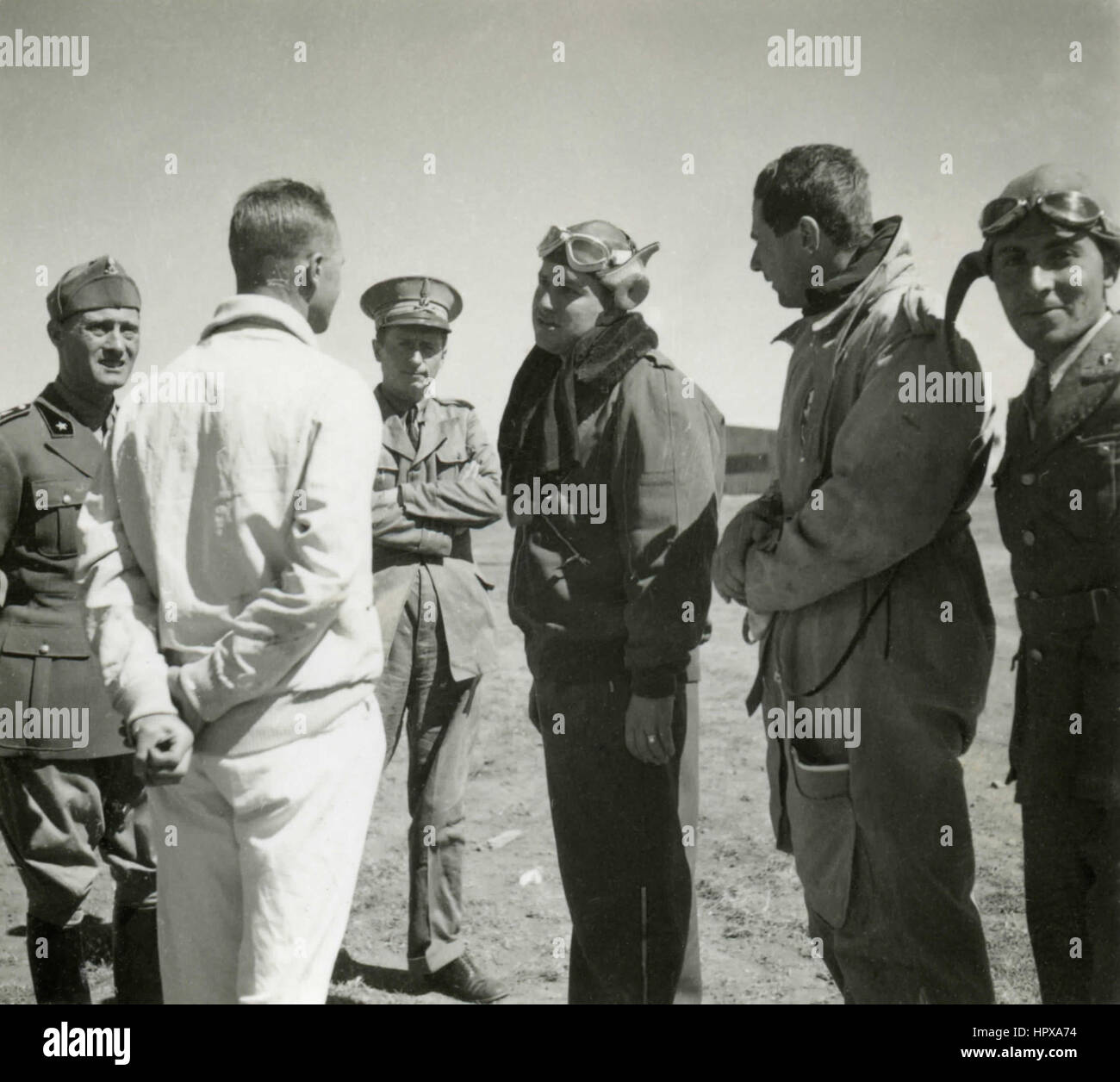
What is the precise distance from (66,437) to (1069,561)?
260 cm

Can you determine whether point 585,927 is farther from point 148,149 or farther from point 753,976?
point 148,149

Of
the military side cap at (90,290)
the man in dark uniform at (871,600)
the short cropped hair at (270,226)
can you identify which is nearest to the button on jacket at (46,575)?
the military side cap at (90,290)

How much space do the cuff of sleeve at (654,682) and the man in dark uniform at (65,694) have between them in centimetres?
142

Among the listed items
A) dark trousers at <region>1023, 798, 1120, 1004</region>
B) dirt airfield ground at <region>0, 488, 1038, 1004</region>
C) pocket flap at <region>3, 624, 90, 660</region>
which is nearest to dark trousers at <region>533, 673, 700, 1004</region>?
dirt airfield ground at <region>0, 488, 1038, 1004</region>

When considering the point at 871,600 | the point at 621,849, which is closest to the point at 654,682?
the point at 621,849

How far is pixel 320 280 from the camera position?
2496 millimetres

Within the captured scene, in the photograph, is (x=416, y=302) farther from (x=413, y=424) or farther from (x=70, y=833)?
(x=70, y=833)

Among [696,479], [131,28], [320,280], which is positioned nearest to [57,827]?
[320,280]

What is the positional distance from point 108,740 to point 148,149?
175 cm

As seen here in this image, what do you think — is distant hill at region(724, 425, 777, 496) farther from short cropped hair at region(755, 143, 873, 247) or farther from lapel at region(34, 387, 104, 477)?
lapel at region(34, 387, 104, 477)

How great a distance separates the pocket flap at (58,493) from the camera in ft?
10.4

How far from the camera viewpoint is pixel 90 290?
127 inches

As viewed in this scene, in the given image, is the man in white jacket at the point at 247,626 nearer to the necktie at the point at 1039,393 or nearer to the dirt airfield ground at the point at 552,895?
the dirt airfield ground at the point at 552,895
